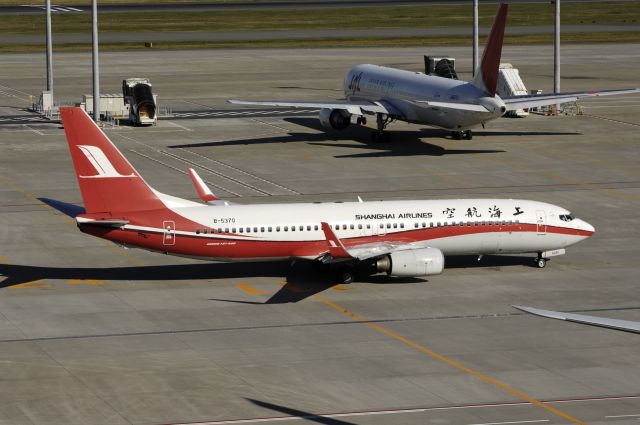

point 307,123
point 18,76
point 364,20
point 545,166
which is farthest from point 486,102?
point 364,20

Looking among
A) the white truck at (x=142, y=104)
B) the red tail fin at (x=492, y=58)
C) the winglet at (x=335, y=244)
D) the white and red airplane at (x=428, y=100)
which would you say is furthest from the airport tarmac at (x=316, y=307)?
the red tail fin at (x=492, y=58)

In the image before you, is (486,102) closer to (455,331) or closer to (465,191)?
(465,191)

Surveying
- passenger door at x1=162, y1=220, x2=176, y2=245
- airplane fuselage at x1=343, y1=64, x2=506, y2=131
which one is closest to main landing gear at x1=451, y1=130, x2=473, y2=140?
airplane fuselage at x1=343, y1=64, x2=506, y2=131

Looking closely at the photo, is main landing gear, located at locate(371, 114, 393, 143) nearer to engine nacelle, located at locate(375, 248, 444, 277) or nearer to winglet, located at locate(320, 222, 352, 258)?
engine nacelle, located at locate(375, 248, 444, 277)

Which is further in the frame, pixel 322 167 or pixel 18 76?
pixel 18 76

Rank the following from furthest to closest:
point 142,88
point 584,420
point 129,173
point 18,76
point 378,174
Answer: point 18,76 → point 142,88 → point 378,174 → point 129,173 → point 584,420

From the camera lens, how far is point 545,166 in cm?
8744

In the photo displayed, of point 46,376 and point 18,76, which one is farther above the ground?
point 18,76

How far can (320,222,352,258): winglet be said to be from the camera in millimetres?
54750

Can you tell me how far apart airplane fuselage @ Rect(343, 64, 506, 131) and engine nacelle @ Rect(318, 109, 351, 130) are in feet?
9.28

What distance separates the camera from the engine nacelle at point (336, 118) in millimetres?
100062

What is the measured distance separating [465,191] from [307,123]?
30330mm

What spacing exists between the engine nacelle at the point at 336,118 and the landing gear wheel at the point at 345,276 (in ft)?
141

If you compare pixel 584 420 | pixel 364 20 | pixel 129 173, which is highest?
pixel 364 20
